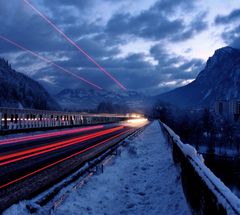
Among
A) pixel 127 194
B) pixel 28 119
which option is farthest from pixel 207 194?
pixel 28 119

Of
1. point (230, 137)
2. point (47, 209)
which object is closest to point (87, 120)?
point (47, 209)

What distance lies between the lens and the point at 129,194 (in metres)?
11.8

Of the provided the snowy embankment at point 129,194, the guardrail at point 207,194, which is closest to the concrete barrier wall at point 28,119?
the snowy embankment at point 129,194

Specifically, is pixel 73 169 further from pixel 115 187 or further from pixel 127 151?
pixel 127 151

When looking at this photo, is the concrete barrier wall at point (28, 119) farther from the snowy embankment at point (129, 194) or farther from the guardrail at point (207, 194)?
the guardrail at point (207, 194)

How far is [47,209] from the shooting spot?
26.3ft

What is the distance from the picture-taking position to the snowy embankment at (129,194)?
31.3ft

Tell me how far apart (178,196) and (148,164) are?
8.06 meters

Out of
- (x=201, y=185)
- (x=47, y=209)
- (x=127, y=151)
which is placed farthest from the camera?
(x=127, y=151)

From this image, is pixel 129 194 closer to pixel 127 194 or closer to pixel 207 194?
pixel 127 194

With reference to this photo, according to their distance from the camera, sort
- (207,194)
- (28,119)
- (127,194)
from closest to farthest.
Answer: (207,194) < (127,194) < (28,119)

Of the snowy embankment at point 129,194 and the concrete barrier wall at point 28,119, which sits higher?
the concrete barrier wall at point 28,119

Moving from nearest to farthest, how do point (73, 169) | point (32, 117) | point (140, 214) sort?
point (140, 214) → point (73, 169) → point (32, 117)

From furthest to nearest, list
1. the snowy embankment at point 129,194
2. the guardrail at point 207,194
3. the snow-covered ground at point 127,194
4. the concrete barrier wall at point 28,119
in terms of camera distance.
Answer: the concrete barrier wall at point 28,119 → the snowy embankment at point 129,194 → the snow-covered ground at point 127,194 → the guardrail at point 207,194
